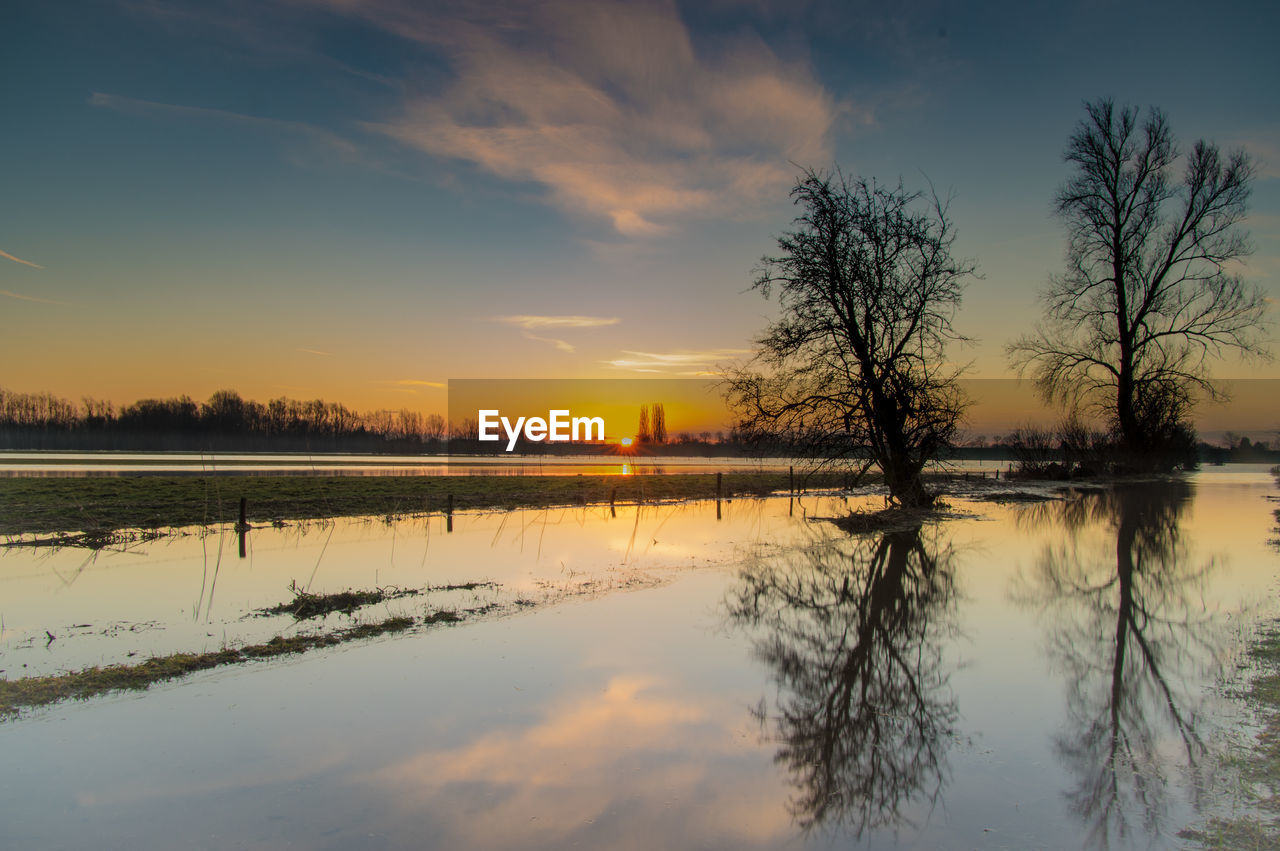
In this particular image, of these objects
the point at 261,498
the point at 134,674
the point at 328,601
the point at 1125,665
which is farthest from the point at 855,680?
the point at 261,498

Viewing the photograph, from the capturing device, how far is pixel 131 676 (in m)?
7.98

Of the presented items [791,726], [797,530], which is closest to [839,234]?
[797,530]

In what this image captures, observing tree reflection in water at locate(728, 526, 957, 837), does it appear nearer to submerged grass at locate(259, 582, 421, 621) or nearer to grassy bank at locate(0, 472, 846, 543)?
submerged grass at locate(259, 582, 421, 621)

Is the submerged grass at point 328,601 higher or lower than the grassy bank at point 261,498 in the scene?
lower

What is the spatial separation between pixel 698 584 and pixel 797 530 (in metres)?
9.64

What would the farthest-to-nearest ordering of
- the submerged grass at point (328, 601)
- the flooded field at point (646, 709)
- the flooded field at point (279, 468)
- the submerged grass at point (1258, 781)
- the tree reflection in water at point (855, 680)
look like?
the flooded field at point (279, 468) → the submerged grass at point (328, 601) → the tree reflection in water at point (855, 680) → the flooded field at point (646, 709) → the submerged grass at point (1258, 781)

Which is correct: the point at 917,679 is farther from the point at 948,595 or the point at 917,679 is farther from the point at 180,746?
the point at 180,746

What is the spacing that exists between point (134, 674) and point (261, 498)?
2327cm

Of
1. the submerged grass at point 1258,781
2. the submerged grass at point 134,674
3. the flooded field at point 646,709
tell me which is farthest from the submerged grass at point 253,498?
the submerged grass at point 1258,781

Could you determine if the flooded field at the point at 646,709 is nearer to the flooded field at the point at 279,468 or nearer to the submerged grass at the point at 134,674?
the submerged grass at the point at 134,674

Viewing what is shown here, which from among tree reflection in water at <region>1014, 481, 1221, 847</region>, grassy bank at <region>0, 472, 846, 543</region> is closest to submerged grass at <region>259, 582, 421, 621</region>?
tree reflection in water at <region>1014, 481, 1221, 847</region>

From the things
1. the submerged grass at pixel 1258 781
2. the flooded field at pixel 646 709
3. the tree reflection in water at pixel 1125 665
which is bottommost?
the flooded field at pixel 646 709

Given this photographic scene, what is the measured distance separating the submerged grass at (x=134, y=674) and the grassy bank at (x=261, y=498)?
42.5ft

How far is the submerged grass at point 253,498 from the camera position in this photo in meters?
21.4
